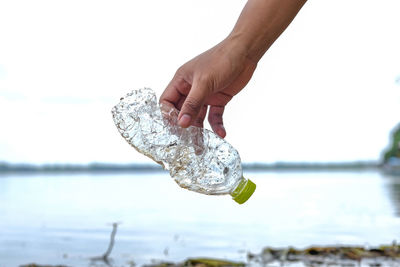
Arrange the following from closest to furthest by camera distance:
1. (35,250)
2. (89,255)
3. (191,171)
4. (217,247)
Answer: (191,171), (89,255), (217,247), (35,250)

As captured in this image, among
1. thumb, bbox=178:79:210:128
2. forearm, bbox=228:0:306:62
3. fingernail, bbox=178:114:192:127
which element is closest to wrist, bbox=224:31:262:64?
forearm, bbox=228:0:306:62

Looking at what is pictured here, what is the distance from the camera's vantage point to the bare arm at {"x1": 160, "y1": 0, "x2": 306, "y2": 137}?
7.24 ft

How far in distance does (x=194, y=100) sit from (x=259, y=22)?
16.0 inches

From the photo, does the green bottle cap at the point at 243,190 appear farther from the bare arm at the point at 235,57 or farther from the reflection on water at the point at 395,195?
the reflection on water at the point at 395,195

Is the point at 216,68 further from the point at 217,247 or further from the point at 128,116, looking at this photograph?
the point at 217,247

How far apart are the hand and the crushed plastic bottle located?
0.98 feet

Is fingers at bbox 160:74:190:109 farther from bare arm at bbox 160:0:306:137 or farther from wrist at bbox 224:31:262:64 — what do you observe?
wrist at bbox 224:31:262:64

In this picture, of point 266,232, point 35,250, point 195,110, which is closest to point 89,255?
point 35,250

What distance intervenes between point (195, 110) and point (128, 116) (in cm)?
66

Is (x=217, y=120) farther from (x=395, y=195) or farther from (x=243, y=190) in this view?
(x=395, y=195)

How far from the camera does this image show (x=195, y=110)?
2.21 m

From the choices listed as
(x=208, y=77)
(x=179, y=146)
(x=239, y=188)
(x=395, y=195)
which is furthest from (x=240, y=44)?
(x=395, y=195)

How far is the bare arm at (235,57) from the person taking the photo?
7.24ft

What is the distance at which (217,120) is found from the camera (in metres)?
2.68
